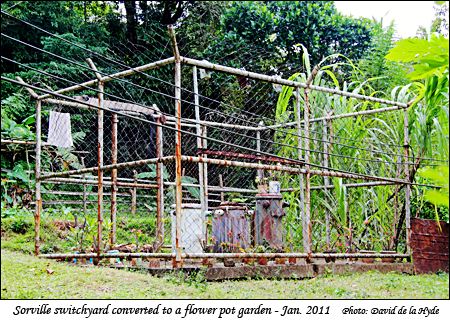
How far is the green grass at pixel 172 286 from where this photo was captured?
13.3ft

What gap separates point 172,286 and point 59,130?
117 inches

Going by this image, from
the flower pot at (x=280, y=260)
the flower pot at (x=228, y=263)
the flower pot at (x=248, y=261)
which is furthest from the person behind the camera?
the flower pot at (x=280, y=260)

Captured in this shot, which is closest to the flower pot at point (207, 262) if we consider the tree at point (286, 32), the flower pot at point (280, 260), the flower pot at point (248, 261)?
the flower pot at point (248, 261)

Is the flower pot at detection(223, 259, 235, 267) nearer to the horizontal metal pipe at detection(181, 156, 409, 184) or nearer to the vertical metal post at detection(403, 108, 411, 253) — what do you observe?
the horizontal metal pipe at detection(181, 156, 409, 184)

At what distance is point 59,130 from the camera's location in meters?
6.63

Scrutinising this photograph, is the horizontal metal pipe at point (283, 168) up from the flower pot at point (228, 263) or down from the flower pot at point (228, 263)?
up

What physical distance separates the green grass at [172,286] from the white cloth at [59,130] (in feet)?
5.92

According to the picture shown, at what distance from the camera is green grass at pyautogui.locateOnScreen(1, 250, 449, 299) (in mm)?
4047

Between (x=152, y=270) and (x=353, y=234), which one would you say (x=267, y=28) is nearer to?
(x=353, y=234)

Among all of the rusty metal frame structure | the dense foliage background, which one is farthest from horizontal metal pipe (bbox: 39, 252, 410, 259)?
the dense foliage background

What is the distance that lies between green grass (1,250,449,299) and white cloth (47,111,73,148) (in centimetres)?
180

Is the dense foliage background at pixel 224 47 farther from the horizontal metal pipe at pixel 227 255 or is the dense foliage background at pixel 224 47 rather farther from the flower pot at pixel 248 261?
the flower pot at pixel 248 261

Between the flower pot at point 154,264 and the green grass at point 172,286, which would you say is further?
the flower pot at point 154,264

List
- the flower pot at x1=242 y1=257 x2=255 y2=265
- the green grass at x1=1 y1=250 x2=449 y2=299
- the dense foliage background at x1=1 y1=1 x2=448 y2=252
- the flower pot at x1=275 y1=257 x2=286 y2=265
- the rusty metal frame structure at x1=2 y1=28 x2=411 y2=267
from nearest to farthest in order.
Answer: the green grass at x1=1 y1=250 x2=449 y2=299, the rusty metal frame structure at x1=2 y1=28 x2=411 y2=267, the flower pot at x1=242 y1=257 x2=255 y2=265, the flower pot at x1=275 y1=257 x2=286 y2=265, the dense foliage background at x1=1 y1=1 x2=448 y2=252
